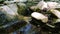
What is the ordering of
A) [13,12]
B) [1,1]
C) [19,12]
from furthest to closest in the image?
[1,1] → [19,12] → [13,12]

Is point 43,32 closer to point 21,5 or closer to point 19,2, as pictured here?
point 21,5

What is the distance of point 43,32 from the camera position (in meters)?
5.16

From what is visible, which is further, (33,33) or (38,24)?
(38,24)

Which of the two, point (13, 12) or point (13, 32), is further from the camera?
point (13, 12)

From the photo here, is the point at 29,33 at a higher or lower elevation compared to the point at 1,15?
lower

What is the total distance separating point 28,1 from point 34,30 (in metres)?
2.52

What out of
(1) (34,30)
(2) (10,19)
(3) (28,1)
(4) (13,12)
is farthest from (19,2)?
(1) (34,30)

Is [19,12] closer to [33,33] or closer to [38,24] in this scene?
[38,24]

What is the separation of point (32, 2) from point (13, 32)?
2729 millimetres

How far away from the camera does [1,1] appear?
23.5ft

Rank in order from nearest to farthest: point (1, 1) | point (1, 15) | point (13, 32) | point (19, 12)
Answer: point (13, 32) < point (1, 15) < point (19, 12) < point (1, 1)

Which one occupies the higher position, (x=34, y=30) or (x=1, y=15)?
(x=1, y=15)

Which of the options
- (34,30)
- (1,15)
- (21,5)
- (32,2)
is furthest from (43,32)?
(32,2)

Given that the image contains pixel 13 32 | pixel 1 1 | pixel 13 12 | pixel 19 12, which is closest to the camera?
pixel 13 32
